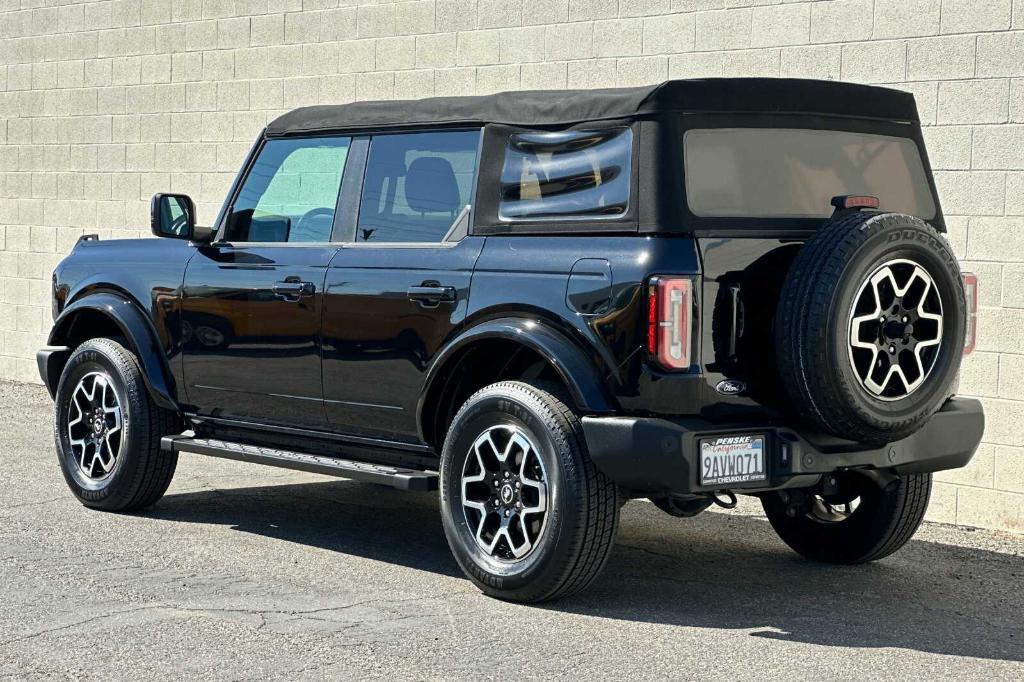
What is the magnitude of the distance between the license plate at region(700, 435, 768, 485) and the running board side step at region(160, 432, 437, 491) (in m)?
1.28

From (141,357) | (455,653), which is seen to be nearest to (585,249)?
(455,653)

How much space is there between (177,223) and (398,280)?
1.60 metres

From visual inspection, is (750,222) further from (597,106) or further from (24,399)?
(24,399)

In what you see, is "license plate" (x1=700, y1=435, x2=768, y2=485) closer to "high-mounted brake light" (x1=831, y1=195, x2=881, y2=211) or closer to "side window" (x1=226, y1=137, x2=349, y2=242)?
"high-mounted brake light" (x1=831, y1=195, x2=881, y2=211)

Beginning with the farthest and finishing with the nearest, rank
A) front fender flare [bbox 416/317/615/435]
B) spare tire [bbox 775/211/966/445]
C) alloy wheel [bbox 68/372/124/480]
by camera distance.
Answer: alloy wheel [bbox 68/372/124/480] < front fender flare [bbox 416/317/615/435] < spare tire [bbox 775/211/966/445]

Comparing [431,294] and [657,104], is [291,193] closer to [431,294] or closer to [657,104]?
[431,294]

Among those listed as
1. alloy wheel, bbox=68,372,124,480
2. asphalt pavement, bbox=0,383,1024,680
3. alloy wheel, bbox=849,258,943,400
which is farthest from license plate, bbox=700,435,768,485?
alloy wheel, bbox=68,372,124,480

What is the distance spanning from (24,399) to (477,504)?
24.3 ft

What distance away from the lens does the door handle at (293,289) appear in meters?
6.87

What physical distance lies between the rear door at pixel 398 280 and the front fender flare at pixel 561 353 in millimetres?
250

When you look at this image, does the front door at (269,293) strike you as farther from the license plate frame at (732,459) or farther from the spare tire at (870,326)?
the spare tire at (870,326)

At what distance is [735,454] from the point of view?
5621 mm

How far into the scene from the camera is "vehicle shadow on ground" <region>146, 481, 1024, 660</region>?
579cm

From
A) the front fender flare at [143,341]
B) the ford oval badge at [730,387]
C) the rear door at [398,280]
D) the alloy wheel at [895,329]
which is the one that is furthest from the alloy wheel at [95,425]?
the alloy wheel at [895,329]
